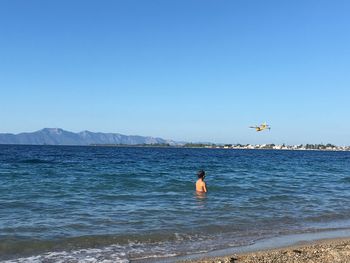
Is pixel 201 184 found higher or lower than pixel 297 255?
higher

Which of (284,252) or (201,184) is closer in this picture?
(284,252)

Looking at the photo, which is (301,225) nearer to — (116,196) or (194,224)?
(194,224)

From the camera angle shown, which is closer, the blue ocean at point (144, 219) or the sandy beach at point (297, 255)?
the sandy beach at point (297, 255)

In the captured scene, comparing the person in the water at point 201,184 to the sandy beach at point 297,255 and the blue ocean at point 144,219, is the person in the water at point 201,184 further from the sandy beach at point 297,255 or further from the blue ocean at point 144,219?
the sandy beach at point 297,255

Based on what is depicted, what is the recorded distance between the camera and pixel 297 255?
838 cm

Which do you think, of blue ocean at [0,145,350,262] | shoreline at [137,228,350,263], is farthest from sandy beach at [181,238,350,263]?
blue ocean at [0,145,350,262]

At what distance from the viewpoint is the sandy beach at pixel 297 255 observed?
798 cm

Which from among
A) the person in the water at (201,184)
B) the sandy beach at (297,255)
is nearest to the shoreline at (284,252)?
the sandy beach at (297,255)

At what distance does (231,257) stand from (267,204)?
8212 mm

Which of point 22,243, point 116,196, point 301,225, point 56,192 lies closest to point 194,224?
point 301,225

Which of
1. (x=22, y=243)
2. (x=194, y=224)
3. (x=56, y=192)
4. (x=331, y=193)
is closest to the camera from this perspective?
(x=22, y=243)

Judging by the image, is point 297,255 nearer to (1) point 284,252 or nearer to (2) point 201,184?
(1) point 284,252

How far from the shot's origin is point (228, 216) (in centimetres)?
1333

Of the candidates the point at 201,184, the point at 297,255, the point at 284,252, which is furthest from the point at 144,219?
the point at 201,184
